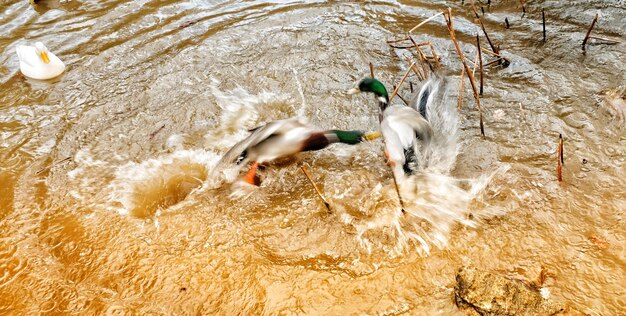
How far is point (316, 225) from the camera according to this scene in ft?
9.50

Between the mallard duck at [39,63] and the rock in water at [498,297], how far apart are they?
464 cm

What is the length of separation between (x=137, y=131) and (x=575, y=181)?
11.8ft

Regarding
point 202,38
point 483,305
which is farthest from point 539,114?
point 202,38

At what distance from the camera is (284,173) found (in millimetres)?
3379

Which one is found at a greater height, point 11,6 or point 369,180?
point 11,6

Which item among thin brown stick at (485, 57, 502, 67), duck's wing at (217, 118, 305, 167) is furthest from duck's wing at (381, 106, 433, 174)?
thin brown stick at (485, 57, 502, 67)

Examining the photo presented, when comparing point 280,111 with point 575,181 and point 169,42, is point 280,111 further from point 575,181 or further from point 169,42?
point 575,181

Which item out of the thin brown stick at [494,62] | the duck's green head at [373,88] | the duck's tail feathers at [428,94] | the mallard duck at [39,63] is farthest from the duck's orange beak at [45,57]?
the thin brown stick at [494,62]

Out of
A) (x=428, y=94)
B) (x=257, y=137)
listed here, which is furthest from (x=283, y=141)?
(x=428, y=94)

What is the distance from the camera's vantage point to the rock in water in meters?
2.08

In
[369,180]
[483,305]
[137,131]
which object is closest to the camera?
[483,305]

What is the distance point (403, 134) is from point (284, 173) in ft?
3.24

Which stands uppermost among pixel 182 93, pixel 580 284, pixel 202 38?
pixel 202 38

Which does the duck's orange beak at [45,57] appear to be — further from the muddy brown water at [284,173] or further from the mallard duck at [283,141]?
the mallard duck at [283,141]
